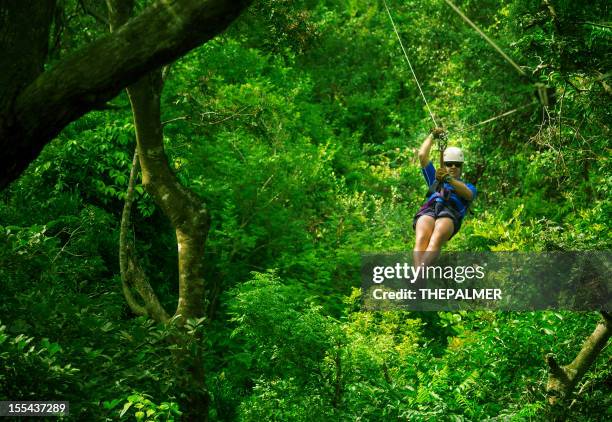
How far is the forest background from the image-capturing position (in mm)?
5035

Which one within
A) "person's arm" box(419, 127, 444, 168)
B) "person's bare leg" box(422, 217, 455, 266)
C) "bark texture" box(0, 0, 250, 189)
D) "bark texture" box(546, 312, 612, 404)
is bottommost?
"bark texture" box(546, 312, 612, 404)

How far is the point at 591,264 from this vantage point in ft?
25.6

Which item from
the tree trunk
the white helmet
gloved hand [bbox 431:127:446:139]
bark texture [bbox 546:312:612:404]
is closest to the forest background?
bark texture [bbox 546:312:612:404]

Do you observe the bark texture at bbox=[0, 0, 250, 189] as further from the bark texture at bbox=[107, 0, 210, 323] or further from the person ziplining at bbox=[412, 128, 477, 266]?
the person ziplining at bbox=[412, 128, 477, 266]

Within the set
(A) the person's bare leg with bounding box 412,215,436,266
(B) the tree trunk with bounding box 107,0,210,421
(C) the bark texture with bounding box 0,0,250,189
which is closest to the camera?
(C) the bark texture with bounding box 0,0,250,189

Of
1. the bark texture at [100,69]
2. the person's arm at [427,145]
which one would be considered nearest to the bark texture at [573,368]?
the person's arm at [427,145]

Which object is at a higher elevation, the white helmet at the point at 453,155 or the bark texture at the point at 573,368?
the white helmet at the point at 453,155

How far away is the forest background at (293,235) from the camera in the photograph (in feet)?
16.5

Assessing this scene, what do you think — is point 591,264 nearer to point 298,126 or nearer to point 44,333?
point 44,333

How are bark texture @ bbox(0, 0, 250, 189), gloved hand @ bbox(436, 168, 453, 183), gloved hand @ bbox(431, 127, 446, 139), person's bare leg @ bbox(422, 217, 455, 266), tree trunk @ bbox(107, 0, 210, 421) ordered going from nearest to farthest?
bark texture @ bbox(0, 0, 250, 189)
gloved hand @ bbox(431, 127, 446, 139)
gloved hand @ bbox(436, 168, 453, 183)
tree trunk @ bbox(107, 0, 210, 421)
person's bare leg @ bbox(422, 217, 455, 266)

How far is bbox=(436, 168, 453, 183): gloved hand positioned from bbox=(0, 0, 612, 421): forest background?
71 cm

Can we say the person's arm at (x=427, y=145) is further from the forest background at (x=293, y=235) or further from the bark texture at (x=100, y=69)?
the bark texture at (x=100, y=69)

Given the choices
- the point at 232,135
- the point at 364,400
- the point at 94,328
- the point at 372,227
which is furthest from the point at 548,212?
the point at 94,328

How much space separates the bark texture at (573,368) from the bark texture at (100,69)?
4621mm
